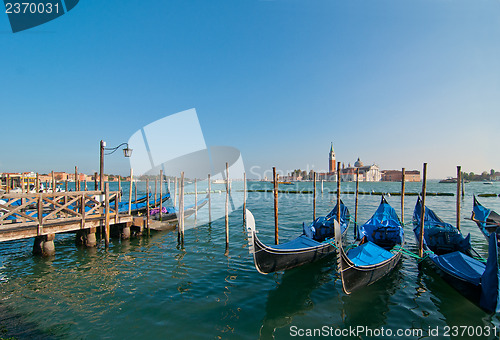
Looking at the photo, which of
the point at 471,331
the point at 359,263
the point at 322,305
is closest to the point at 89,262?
the point at 322,305

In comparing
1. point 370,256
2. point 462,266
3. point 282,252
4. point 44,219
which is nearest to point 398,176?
point 462,266

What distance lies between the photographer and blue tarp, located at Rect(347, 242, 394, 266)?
512cm

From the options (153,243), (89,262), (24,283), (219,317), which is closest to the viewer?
(219,317)

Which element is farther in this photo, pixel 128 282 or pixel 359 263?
pixel 128 282

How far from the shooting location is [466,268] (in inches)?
187

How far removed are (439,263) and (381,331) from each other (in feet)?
8.24

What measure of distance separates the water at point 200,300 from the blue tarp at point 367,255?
22.2 inches

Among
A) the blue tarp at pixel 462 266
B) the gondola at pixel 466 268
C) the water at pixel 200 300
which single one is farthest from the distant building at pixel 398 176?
the water at pixel 200 300

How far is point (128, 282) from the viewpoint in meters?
5.55

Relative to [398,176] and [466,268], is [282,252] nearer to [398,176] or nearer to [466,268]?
[466,268]

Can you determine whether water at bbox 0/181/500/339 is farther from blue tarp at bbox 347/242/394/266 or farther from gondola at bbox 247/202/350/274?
blue tarp at bbox 347/242/394/266

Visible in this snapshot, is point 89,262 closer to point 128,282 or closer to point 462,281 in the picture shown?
point 128,282

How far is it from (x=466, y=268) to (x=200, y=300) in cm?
526

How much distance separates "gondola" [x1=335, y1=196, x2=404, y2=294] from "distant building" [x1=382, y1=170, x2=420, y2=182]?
112 meters
